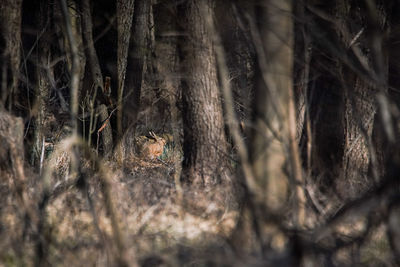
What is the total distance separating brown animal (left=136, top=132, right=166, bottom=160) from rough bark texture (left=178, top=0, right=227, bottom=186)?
5362mm

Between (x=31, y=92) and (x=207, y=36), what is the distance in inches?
134

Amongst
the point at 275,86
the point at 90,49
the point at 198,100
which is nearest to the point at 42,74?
the point at 90,49

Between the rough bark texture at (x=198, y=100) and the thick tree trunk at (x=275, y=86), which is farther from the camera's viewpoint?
the rough bark texture at (x=198, y=100)

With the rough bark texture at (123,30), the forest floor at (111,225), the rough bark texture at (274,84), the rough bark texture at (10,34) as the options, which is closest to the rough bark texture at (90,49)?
the rough bark texture at (123,30)

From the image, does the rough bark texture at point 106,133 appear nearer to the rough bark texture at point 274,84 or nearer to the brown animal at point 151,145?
the brown animal at point 151,145

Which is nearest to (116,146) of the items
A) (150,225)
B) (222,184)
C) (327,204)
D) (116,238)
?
(222,184)

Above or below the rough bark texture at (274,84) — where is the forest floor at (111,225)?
below

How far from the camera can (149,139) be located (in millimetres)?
14156

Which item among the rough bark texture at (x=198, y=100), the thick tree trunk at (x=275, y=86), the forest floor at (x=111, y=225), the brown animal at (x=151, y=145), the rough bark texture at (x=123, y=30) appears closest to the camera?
the forest floor at (x=111, y=225)

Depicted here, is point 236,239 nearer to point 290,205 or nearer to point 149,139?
point 290,205

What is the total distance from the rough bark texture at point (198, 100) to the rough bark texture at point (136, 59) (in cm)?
241

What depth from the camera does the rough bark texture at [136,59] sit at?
10.2 meters

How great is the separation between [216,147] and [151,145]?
9470mm

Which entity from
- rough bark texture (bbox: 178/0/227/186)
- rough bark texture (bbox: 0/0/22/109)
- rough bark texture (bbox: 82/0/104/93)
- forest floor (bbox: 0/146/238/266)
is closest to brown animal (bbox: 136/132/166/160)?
rough bark texture (bbox: 82/0/104/93)
